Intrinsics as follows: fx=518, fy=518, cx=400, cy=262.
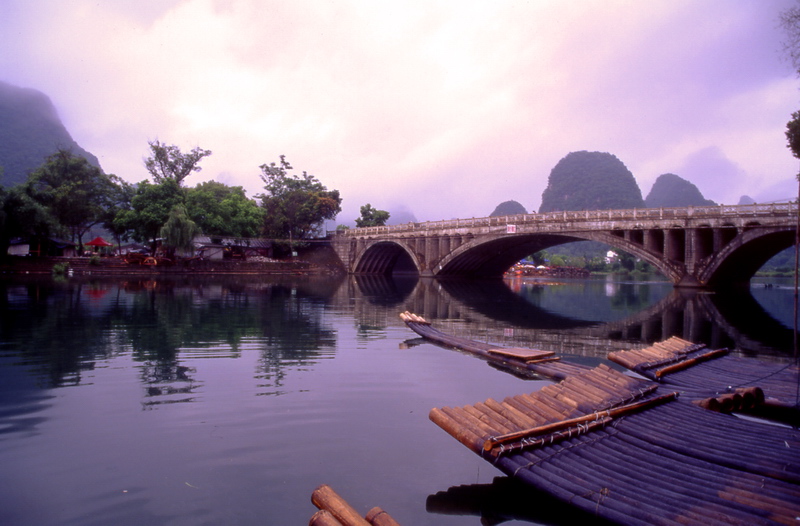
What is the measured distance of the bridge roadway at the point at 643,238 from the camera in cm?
3753

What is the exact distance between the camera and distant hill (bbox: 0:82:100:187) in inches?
5217

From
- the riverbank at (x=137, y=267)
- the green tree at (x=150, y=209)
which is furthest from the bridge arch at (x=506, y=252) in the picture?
the green tree at (x=150, y=209)

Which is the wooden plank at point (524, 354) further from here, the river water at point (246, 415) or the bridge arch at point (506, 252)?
the bridge arch at point (506, 252)

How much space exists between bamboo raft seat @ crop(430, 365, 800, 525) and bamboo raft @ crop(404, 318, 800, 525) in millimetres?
12

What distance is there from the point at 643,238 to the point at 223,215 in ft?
164

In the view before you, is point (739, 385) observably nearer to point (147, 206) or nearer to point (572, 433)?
point (572, 433)

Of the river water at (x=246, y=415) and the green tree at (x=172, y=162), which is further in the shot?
the green tree at (x=172, y=162)

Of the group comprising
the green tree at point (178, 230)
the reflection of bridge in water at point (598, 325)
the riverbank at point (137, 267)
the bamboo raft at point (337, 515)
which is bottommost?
the reflection of bridge in water at point (598, 325)

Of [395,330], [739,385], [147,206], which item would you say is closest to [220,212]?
[147,206]

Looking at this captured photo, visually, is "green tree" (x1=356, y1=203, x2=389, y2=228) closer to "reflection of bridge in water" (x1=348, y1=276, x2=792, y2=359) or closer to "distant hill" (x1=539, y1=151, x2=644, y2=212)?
"reflection of bridge in water" (x1=348, y1=276, x2=792, y2=359)

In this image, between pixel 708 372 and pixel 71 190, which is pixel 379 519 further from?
pixel 71 190

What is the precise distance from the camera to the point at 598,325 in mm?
23094

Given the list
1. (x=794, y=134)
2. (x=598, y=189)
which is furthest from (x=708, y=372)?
(x=598, y=189)

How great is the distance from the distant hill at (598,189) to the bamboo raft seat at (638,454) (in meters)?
174
